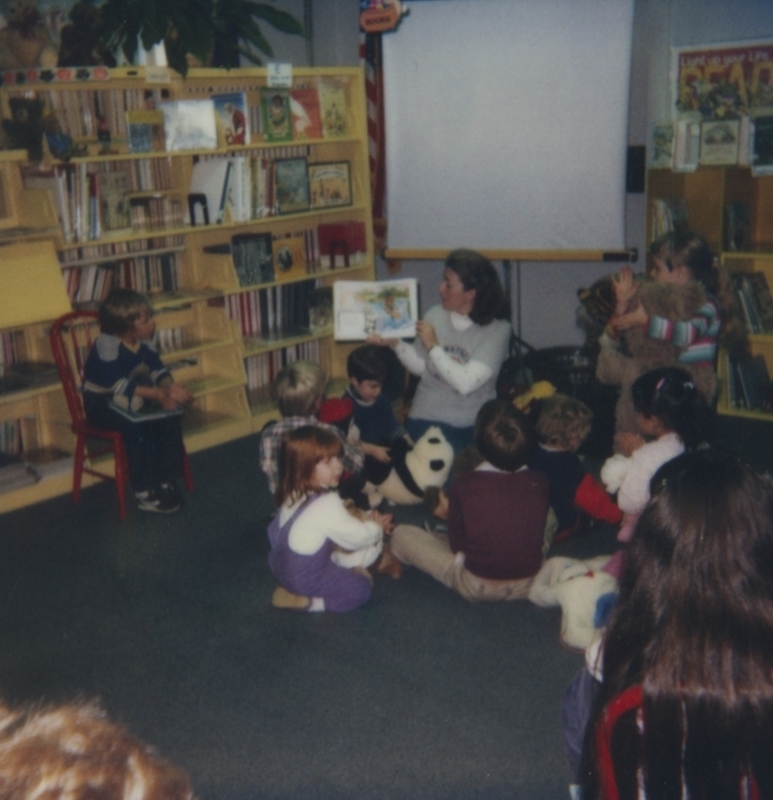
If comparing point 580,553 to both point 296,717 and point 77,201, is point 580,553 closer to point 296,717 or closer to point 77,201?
point 296,717

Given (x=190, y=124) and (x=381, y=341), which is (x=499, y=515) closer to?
(x=381, y=341)

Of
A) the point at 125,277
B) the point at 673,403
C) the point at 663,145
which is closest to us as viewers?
the point at 673,403

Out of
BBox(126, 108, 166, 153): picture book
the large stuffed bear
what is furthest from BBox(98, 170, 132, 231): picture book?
the large stuffed bear

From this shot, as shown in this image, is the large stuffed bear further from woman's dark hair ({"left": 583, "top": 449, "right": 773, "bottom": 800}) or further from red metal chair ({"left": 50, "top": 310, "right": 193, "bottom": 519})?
woman's dark hair ({"left": 583, "top": 449, "right": 773, "bottom": 800})

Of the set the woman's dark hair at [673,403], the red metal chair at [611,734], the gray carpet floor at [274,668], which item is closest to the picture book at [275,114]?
the gray carpet floor at [274,668]

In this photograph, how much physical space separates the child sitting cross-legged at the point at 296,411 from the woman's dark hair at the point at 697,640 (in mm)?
2303

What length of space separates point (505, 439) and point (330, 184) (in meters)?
2.83

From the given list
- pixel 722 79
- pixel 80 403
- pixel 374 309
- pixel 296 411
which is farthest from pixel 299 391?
pixel 722 79

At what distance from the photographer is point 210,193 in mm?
4938

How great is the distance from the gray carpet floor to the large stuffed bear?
1.94 ft

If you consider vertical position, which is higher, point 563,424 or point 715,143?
point 715,143

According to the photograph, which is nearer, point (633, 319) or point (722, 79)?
point (633, 319)

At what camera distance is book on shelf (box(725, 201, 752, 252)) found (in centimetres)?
513

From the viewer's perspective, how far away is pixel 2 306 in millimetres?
4172
